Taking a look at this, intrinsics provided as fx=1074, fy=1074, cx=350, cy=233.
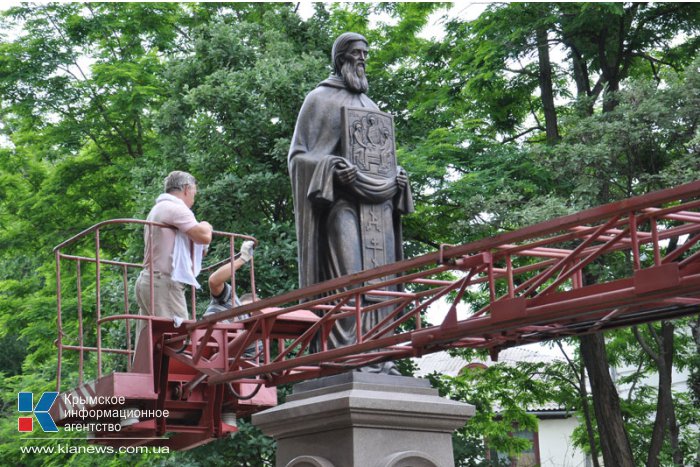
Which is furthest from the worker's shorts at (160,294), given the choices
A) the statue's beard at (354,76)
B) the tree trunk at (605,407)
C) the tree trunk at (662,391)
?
Answer: the tree trunk at (662,391)

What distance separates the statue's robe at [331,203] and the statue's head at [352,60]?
237 millimetres

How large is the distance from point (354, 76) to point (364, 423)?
3.51 metres

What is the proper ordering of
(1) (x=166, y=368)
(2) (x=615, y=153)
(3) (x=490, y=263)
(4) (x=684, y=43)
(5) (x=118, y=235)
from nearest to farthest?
(3) (x=490, y=263)
(1) (x=166, y=368)
(2) (x=615, y=153)
(4) (x=684, y=43)
(5) (x=118, y=235)

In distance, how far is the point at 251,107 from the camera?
1800 centimetres

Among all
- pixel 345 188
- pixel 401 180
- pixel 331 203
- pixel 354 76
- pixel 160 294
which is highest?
pixel 354 76

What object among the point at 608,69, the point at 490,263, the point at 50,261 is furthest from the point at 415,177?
the point at 490,263

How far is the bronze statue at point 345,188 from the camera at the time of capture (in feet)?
31.0

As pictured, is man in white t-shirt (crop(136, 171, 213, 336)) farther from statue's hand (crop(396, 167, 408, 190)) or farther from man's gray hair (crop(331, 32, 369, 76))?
man's gray hair (crop(331, 32, 369, 76))

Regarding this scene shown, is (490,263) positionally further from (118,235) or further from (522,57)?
(118,235)

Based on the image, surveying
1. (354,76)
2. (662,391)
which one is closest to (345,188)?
(354,76)

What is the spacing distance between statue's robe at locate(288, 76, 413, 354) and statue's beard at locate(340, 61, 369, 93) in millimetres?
195

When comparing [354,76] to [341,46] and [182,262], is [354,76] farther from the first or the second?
[182,262]

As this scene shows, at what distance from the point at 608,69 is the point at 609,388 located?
564cm

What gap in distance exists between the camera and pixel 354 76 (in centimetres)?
1020
